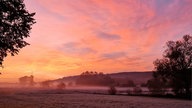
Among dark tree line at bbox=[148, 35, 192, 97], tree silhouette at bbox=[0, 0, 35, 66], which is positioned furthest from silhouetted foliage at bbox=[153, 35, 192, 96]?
tree silhouette at bbox=[0, 0, 35, 66]

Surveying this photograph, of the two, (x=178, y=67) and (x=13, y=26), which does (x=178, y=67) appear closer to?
(x=178, y=67)

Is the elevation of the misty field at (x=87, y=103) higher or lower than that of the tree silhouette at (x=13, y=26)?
lower

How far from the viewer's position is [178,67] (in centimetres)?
8606

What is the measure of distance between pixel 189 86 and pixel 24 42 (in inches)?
2432

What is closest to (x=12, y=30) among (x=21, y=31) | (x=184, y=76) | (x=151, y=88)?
(x=21, y=31)

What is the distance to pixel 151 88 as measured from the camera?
115312mm

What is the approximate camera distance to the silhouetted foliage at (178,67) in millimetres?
84000

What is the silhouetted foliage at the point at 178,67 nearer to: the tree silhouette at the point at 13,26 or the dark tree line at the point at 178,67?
the dark tree line at the point at 178,67

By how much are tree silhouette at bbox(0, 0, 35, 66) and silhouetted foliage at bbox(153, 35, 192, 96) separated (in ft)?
199

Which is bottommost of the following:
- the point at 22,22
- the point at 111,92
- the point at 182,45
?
the point at 111,92

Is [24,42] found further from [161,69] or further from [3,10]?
[161,69]

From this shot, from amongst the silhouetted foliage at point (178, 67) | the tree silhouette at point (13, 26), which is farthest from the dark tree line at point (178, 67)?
the tree silhouette at point (13, 26)

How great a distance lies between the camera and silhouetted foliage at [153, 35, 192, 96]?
84000 mm

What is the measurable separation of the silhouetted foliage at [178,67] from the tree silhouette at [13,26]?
60.6m
